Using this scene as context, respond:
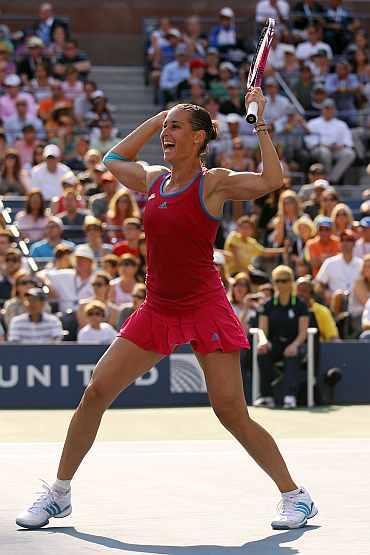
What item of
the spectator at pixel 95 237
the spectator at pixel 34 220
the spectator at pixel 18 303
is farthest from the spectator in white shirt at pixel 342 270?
the spectator at pixel 18 303

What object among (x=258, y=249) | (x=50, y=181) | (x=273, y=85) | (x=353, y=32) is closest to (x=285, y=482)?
(x=258, y=249)

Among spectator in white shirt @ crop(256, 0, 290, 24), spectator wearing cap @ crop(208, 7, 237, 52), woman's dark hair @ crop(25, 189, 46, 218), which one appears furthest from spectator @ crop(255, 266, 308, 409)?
spectator in white shirt @ crop(256, 0, 290, 24)

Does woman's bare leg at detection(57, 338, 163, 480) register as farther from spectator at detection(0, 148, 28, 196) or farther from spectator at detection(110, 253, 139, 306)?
spectator at detection(0, 148, 28, 196)

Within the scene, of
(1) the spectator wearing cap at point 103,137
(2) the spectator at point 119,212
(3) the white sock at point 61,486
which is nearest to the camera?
(3) the white sock at point 61,486

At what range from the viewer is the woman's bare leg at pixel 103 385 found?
7.18m

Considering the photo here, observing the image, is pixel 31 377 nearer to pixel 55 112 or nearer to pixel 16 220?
pixel 16 220

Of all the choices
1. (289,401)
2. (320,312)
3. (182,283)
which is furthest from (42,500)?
(320,312)

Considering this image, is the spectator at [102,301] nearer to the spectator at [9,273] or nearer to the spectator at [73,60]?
the spectator at [9,273]

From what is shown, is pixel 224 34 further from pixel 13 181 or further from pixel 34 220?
pixel 34 220

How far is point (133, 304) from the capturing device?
14.1m

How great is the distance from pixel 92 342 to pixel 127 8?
35.3ft

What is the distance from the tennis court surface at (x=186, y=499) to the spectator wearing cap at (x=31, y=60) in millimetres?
10166

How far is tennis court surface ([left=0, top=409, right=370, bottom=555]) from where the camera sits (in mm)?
6898

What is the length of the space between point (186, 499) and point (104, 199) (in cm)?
907
